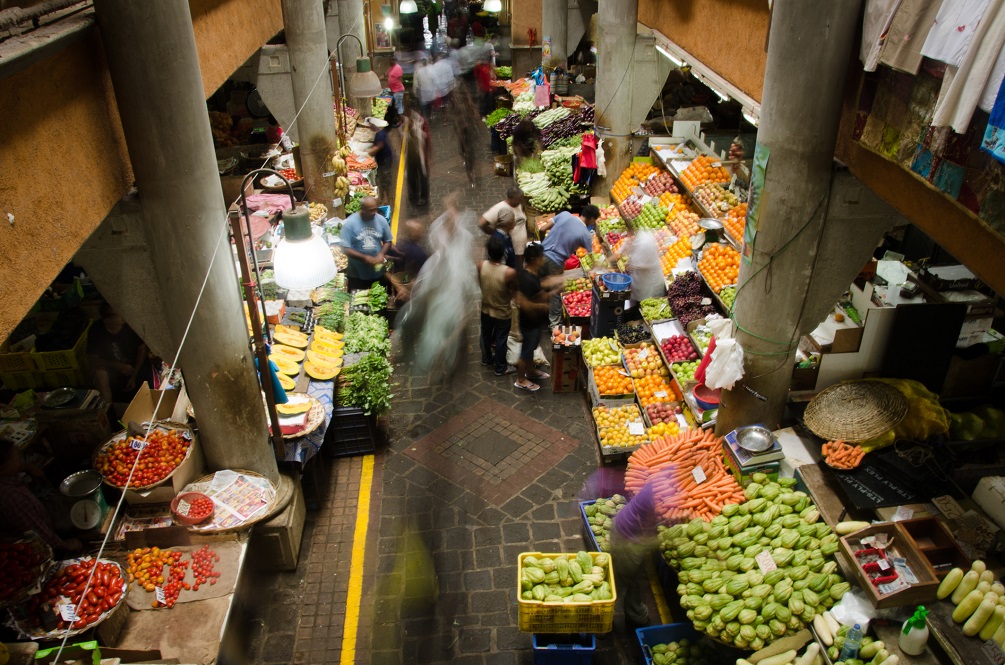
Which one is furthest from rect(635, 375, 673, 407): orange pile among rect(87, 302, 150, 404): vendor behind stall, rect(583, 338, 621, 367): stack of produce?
rect(87, 302, 150, 404): vendor behind stall

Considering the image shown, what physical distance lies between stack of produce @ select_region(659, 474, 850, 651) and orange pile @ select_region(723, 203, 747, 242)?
12.2 ft

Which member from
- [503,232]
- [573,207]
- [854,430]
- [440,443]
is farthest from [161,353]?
[573,207]

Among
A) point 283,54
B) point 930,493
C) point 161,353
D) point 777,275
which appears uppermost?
point 283,54

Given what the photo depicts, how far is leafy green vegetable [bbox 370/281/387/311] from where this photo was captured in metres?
10.4

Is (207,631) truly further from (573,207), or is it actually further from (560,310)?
(573,207)

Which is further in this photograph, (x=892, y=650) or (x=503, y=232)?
(x=503, y=232)

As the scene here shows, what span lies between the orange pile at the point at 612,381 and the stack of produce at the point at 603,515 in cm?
182

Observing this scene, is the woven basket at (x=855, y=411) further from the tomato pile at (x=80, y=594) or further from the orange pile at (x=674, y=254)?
the tomato pile at (x=80, y=594)

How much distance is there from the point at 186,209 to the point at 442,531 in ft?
14.1

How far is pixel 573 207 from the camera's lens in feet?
46.7

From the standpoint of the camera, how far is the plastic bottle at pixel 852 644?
203 inches

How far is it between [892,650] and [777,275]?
318 centimetres

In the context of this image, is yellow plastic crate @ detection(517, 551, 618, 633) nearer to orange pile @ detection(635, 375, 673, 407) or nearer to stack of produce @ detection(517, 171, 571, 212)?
orange pile @ detection(635, 375, 673, 407)

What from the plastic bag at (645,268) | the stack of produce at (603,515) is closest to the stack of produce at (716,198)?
the plastic bag at (645,268)
